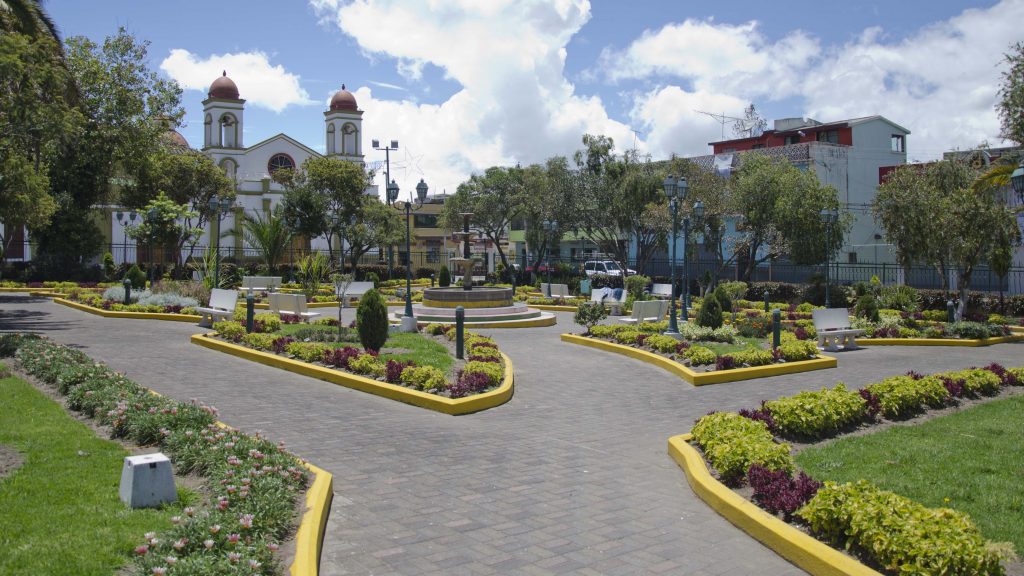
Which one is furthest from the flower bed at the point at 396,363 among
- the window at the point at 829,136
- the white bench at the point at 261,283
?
the window at the point at 829,136

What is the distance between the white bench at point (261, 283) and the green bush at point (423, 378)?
59.5 ft

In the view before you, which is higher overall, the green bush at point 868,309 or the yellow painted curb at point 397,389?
the green bush at point 868,309

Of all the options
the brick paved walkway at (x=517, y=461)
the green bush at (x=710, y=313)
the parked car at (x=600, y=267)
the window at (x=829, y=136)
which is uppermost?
the window at (x=829, y=136)

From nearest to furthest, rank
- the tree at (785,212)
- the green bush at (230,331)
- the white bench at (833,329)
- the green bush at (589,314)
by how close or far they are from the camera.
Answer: the green bush at (230,331) → the white bench at (833,329) → the green bush at (589,314) → the tree at (785,212)

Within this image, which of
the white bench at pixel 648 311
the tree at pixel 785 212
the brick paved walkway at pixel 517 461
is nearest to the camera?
the brick paved walkway at pixel 517 461

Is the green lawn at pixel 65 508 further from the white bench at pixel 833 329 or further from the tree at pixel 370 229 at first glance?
the tree at pixel 370 229

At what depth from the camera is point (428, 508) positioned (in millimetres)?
5852

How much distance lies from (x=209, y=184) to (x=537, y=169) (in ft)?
57.3

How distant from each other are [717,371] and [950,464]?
5.37m

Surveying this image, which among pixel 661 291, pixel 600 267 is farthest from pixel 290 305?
pixel 600 267

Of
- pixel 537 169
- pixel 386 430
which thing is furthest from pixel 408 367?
pixel 537 169

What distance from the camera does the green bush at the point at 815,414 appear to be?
7.89 meters

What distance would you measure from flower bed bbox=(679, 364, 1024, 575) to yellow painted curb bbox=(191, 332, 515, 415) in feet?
9.77

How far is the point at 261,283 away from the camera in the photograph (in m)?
27.7
